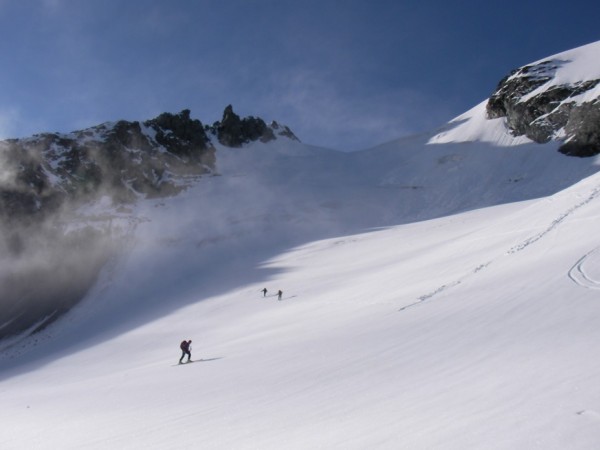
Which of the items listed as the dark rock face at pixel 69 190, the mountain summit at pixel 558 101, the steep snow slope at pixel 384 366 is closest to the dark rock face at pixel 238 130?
the dark rock face at pixel 69 190

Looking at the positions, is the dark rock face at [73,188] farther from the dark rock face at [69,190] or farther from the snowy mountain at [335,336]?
the snowy mountain at [335,336]

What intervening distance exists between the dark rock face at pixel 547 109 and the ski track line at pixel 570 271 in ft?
145

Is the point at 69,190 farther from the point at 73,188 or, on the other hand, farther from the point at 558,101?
the point at 558,101

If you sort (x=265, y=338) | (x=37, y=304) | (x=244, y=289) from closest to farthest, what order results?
(x=265, y=338), (x=244, y=289), (x=37, y=304)

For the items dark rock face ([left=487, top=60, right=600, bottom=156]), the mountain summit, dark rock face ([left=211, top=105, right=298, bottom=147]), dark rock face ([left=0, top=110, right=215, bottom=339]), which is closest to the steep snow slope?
dark rock face ([left=0, top=110, right=215, bottom=339])

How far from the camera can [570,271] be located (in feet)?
38.8

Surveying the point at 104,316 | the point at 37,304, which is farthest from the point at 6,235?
the point at 104,316

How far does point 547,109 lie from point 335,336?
69.9 m

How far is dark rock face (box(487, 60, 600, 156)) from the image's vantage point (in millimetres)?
59531

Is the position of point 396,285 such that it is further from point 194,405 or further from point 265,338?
point 194,405

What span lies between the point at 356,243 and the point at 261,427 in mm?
35436

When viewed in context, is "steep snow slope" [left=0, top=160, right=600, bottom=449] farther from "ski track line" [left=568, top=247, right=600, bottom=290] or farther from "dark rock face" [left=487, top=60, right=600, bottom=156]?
"dark rock face" [left=487, top=60, right=600, bottom=156]

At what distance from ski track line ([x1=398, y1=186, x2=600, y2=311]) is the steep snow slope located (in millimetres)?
72

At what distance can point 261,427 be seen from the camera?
692 cm
